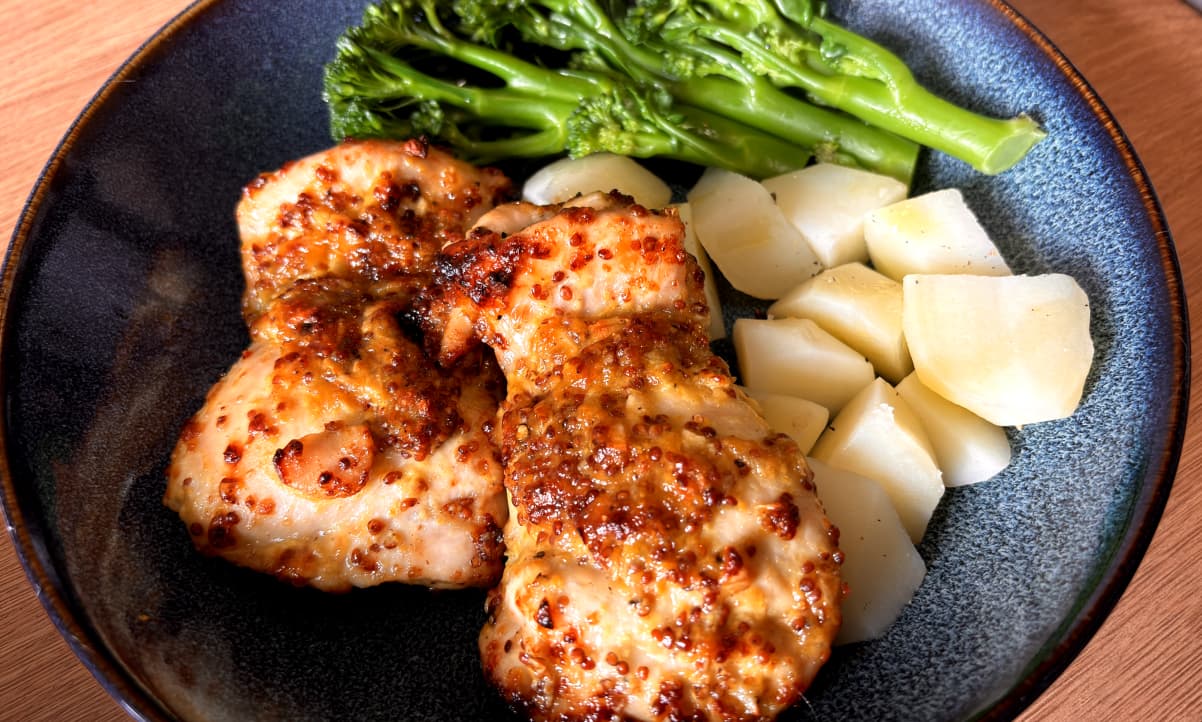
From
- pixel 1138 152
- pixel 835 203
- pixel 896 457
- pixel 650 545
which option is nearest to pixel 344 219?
pixel 650 545

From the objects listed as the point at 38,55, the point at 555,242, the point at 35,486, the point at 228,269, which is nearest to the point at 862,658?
the point at 555,242

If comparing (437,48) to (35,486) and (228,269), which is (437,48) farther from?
(35,486)

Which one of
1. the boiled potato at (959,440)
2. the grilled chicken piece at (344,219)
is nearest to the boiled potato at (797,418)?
the boiled potato at (959,440)

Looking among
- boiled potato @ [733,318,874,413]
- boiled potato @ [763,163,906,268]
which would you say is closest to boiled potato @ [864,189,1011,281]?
boiled potato @ [763,163,906,268]

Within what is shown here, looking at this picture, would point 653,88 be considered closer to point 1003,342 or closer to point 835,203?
point 835,203

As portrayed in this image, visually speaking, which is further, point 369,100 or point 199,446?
point 369,100

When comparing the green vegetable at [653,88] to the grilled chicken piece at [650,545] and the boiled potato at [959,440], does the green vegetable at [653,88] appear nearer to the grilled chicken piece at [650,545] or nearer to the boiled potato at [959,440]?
the boiled potato at [959,440]
